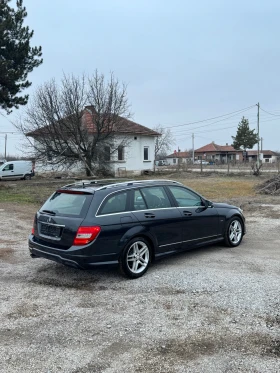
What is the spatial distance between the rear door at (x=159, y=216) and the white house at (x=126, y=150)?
990 inches

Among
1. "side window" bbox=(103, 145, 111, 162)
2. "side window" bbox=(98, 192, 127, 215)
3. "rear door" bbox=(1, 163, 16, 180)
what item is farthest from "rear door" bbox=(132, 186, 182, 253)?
"rear door" bbox=(1, 163, 16, 180)

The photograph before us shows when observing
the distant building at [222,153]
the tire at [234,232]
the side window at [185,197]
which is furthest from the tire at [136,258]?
the distant building at [222,153]

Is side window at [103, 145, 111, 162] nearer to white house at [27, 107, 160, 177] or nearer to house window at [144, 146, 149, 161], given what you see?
white house at [27, 107, 160, 177]

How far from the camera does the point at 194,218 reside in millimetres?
6988

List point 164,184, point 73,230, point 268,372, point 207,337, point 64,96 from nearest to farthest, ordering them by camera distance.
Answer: point 268,372
point 207,337
point 73,230
point 164,184
point 64,96

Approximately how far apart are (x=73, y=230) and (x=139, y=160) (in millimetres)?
32827

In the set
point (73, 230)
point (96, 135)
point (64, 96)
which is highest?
point (64, 96)

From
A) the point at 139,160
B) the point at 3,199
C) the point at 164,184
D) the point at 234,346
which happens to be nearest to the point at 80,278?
the point at 164,184

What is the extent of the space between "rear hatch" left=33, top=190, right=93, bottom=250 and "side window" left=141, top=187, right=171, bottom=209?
106cm

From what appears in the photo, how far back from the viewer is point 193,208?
712 centimetres

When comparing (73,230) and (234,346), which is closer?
(234,346)

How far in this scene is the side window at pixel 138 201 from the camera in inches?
244

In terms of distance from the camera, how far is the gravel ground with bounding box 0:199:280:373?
3.50 metres

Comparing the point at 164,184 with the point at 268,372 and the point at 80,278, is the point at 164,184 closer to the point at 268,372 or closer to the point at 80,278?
the point at 80,278
